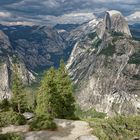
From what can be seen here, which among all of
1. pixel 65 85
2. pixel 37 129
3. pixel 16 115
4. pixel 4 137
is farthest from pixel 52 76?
pixel 4 137

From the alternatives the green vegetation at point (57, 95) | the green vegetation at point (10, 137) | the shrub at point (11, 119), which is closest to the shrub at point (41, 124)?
the shrub at point (11, 119)

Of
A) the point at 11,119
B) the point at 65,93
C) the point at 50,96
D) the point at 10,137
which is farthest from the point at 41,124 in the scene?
the point at 65,93

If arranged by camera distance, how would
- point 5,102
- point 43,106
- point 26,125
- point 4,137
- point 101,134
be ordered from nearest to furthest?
1. point 4,137
2. point 101,134
3. point 26,125
4. point 5,102
5. point 43,106

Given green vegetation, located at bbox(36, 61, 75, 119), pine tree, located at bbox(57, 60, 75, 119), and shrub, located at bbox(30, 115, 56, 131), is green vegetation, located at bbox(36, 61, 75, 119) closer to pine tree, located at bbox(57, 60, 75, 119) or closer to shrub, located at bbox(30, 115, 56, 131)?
pine tree, located at bbox(57, 60, 75, 119)

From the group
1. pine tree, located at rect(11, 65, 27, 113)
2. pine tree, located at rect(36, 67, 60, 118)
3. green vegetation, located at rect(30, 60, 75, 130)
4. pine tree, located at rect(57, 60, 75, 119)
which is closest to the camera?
pine tree, located at rect(36, 67, 60, 118)

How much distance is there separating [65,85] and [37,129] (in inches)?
1610

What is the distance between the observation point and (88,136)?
51281 mm

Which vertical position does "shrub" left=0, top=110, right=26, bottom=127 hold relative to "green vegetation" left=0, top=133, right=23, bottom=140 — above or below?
below

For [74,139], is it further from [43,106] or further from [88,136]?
[43,106]

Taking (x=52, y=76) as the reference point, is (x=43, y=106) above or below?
below

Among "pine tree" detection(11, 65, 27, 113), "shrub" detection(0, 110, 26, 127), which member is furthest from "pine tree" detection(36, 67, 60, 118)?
"shrub" detection(0, 110, 26, 127)

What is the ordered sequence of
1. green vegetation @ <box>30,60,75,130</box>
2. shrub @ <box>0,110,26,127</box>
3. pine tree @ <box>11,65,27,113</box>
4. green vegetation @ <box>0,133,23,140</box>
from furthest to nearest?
pine tree @ <box>11,65,27,113</box>, green vegetation @ <box>30,60,75,130</box>, shrub @ <box>0,110,26,127</box>, green vegetation @ <box>0,133,23,140</box>

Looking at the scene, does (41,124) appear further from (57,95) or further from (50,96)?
(57,95)

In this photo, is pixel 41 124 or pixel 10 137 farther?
pixel 41 124
